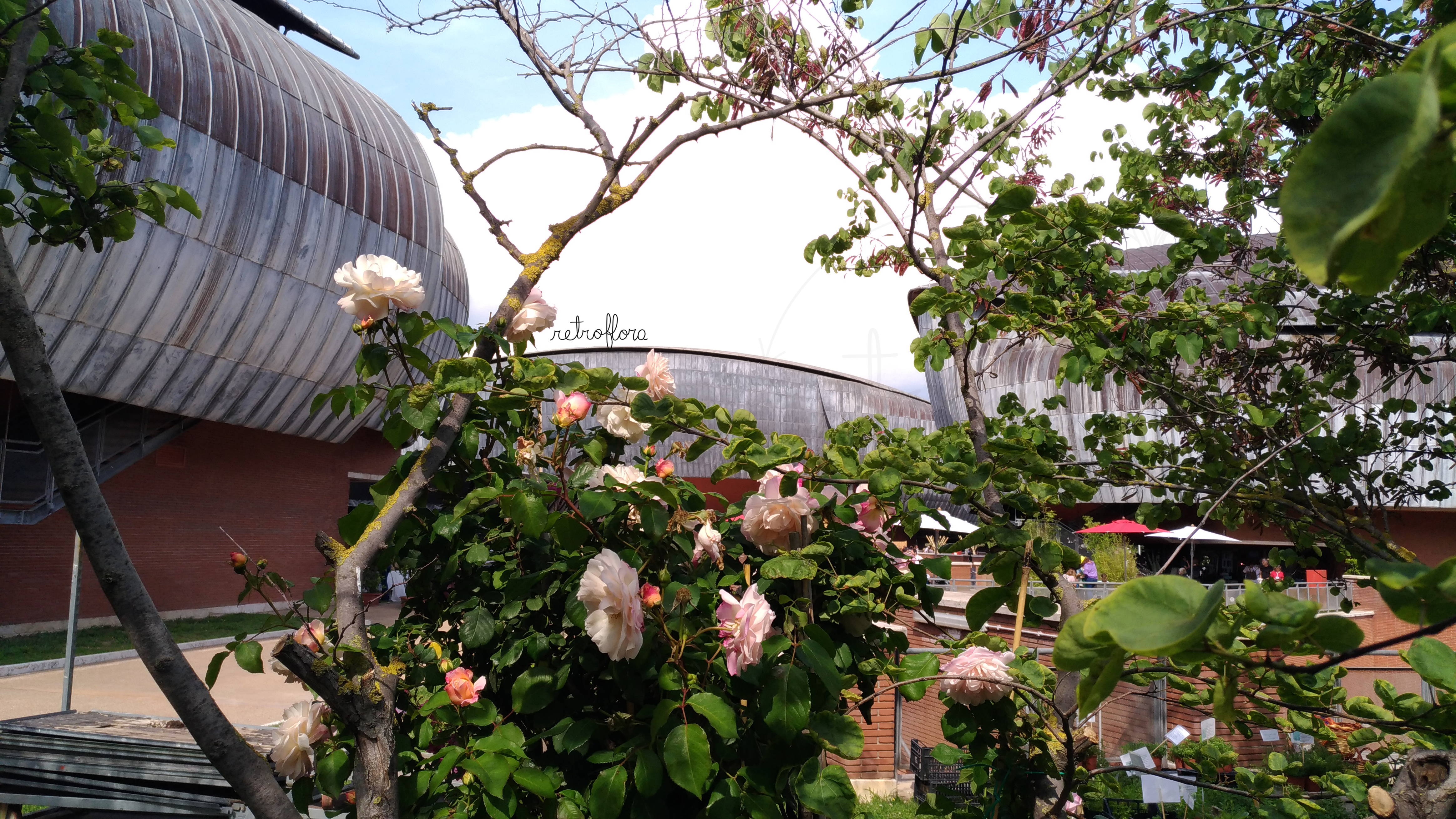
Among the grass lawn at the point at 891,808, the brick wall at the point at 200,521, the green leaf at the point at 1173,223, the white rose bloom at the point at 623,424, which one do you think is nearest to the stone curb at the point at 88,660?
the brick wall at the point at 200,521

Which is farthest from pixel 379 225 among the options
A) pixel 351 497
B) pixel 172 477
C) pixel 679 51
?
pixel 679 51

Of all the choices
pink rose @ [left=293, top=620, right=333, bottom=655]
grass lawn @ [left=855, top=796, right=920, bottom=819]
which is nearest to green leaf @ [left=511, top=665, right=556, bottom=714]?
pink rose @ [left=293, top=620, right=333, bottom=655]

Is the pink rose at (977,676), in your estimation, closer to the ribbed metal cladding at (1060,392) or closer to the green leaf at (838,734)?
the green leaf at (838,734)

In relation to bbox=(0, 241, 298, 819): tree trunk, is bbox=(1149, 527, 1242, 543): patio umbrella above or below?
below

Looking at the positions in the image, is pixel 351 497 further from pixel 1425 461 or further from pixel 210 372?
pixel 1425 461

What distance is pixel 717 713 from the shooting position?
147 cm

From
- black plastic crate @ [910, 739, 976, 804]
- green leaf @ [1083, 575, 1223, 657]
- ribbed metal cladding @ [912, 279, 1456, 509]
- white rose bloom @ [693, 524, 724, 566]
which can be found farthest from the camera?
ribbed metal cladding @ [912, 279, 1456, 509]

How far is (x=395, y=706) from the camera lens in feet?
5.65

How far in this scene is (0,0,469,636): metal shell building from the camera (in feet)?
41.2

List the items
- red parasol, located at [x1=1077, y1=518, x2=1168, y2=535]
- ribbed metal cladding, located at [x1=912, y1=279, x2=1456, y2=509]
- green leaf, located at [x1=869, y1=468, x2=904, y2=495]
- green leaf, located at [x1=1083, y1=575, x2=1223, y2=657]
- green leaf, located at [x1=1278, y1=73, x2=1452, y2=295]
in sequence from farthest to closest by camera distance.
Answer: ribbed metal cladding, located at [x1=912, y1=279, x2=1456, y2=509]
red parasol, located at [x1=1077, y1=518, x2=1168, y2=535]
green leaf, located at [x1=869, y1=468, x2=904, y2=495]
green leaf, located at [x1=1083, y1=575, x2=1223, y2=657]
green leaf, located at [x1=1278, y1=73, x2=1452, y2=295]

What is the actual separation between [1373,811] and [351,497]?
75.4 ft

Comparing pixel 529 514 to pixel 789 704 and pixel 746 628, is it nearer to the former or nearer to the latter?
pixel 746 628

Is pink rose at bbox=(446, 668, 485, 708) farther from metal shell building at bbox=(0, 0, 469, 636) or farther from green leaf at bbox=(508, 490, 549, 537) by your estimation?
metal shell building at bbox=(0, 0, 469, 636)

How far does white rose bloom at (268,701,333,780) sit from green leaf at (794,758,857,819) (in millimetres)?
936
